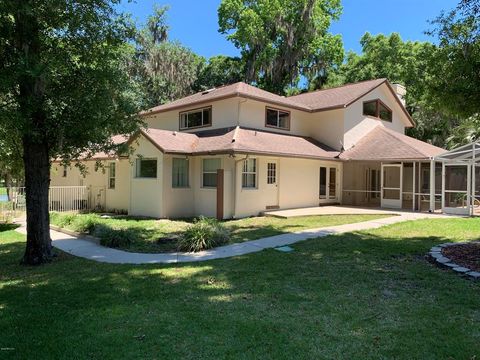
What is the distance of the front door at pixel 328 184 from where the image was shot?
2234 cm

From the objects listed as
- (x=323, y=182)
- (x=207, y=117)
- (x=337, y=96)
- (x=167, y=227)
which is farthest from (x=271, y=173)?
(x=337, y=96)

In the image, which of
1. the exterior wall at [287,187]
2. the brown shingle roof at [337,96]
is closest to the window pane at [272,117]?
the exterior wall at [287,187]

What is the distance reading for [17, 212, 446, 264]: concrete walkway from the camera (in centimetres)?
972

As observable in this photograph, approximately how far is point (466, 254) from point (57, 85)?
10.2 metres

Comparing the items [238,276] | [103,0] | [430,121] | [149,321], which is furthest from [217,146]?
[430,121]

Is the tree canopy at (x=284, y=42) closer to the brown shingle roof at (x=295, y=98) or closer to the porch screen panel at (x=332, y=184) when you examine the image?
the brown shingle roof at (x=295, y=98)

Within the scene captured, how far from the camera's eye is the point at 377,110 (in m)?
25.2

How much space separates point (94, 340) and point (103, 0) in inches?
304

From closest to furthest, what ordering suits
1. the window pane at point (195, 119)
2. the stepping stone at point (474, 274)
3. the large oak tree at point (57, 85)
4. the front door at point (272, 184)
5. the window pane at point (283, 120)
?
the stepping stone at point (474, 274) < the large oak tree at point (57, 85) < the front door at point (272, 184) < the window pane at point (195, 119) < the window pane at point (283, 120)

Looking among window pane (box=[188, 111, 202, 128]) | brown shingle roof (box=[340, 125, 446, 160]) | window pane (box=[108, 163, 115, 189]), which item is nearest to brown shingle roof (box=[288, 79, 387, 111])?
brown shingle roof (box=[340, 125, 446, 160])

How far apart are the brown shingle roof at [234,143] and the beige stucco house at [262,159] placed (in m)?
0.07

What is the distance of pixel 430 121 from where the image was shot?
109ft

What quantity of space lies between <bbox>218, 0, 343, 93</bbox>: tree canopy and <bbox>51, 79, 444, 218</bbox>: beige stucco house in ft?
43.7

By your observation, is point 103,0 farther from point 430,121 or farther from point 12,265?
point 430,121
